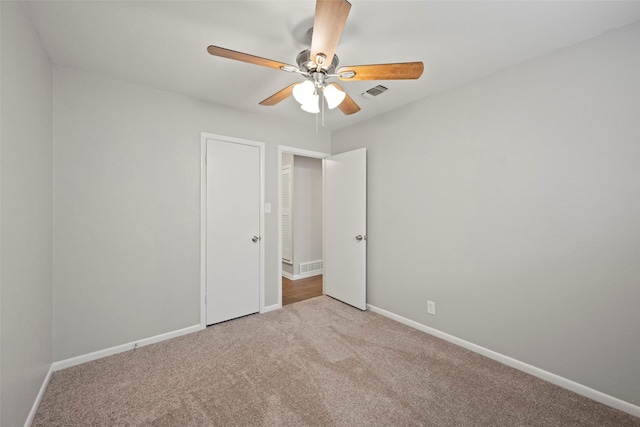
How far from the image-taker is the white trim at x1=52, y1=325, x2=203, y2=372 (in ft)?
7.09

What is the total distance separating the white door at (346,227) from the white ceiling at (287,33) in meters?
1.26

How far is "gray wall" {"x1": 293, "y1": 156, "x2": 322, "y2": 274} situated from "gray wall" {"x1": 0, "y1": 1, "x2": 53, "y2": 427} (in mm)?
3341

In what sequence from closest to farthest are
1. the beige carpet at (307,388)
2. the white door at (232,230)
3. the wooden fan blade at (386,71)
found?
the wooden fan blade at (386,71), the beige carpet at (307,388), the white door at (232,230)

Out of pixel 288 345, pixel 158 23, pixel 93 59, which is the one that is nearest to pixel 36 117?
pixel 93 59

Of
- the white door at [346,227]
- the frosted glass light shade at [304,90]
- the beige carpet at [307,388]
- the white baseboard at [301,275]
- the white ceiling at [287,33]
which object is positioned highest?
the white ceiling at [287,33]

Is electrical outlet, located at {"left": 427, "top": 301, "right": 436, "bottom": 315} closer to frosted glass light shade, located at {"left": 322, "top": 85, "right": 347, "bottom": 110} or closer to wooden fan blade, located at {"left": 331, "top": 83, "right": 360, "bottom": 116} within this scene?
wooden fan blade, located at {"left": 331, "top": 83, "right": 360, "bottom": 116}

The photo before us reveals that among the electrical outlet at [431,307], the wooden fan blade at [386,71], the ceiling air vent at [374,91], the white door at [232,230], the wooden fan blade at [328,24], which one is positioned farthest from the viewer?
the white door at [232,230]

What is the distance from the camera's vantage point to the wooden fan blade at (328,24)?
1.17 meters

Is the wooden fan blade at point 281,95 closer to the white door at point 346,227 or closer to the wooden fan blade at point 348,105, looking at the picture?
the wooden fan blade at point 348,105

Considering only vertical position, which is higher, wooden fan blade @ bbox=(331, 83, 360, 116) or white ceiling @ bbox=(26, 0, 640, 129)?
white ceiling @ bbox=(26, 0, 640, 129)

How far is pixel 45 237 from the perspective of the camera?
193 cm

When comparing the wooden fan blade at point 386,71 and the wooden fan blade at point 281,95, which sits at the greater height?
the wooden fan blade at point 281,95

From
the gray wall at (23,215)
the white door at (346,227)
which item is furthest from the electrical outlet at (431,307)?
the gray wall at (23,215)

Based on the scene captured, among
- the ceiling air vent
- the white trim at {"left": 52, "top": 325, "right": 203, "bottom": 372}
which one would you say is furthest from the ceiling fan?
the white trim at {"left": 52, "top": 325, "right": 203, "bottom": 372}
